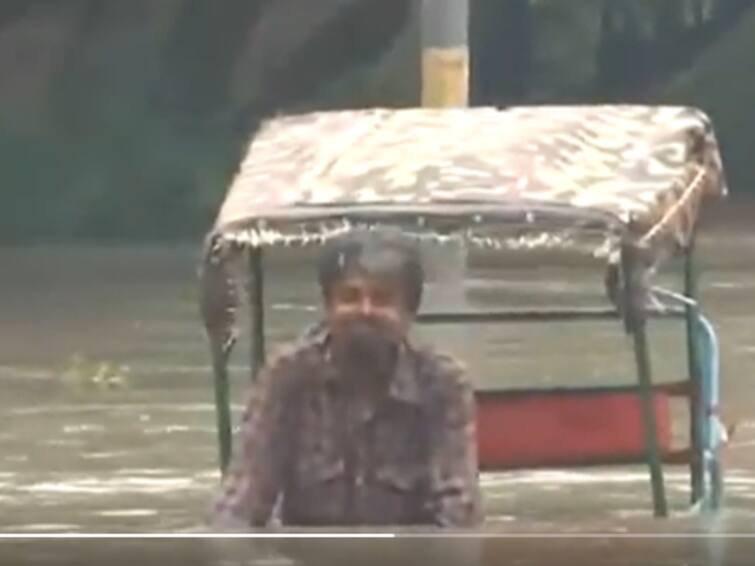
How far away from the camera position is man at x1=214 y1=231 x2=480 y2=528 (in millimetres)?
6047

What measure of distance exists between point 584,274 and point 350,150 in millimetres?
12919

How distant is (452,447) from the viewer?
6113 mm

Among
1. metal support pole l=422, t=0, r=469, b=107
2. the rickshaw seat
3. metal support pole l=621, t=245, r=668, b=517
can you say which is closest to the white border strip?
metal support pole l=621, t=245, r=668, b=517

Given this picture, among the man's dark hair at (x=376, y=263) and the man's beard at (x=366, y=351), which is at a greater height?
the man's dark hair at (x=376, y=263)

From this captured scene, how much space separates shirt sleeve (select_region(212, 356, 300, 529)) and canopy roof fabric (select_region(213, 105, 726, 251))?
676 mm

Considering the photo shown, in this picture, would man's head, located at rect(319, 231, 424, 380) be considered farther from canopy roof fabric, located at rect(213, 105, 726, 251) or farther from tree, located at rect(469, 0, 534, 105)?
tree, located at rect(469, 0, 534, 105)

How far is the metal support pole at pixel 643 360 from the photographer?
21.9 ft

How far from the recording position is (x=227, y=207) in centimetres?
718

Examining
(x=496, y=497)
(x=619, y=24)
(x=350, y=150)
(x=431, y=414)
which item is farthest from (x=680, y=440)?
(x=619, y=24)

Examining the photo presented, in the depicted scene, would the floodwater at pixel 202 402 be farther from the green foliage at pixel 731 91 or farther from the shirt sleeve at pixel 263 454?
the green foliage at pixel 731 91

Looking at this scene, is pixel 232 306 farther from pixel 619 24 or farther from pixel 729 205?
pixel 619 24

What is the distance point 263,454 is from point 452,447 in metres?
0.43

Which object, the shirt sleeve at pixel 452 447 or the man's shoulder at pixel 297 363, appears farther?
the man's shoulder at pixel 297 363

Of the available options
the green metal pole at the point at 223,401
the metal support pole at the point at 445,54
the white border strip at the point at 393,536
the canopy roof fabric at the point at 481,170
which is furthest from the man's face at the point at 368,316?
the metal support pole at the point at 445,54
